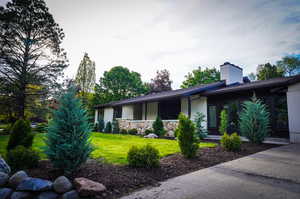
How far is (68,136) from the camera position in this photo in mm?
2982

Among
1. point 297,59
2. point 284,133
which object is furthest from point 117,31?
point 297,59

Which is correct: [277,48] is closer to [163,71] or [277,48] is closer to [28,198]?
[28,198]

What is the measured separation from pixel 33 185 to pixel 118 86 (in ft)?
96.2

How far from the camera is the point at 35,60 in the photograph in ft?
42.1

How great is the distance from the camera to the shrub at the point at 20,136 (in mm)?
3897

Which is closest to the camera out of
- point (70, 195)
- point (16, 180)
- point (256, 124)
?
point (70, 195)

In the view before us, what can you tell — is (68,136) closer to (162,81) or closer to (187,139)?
(187,139)

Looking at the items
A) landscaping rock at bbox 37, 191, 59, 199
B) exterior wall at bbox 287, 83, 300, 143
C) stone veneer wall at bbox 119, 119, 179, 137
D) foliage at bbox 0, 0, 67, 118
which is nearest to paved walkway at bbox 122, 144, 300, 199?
landscaping rock at bbox 37, 191, 59, 199

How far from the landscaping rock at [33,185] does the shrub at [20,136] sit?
2.06 metres

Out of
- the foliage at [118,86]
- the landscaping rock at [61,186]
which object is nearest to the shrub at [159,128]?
the landscaping rock at [61,186]

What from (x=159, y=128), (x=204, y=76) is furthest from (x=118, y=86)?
(x=159, y=128)

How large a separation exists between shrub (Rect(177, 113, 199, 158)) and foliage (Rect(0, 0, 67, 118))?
491 inches

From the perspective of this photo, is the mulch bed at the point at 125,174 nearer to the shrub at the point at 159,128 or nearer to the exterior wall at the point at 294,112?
the exterior wall at the point at 294,112

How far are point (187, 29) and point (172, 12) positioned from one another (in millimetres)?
1347
